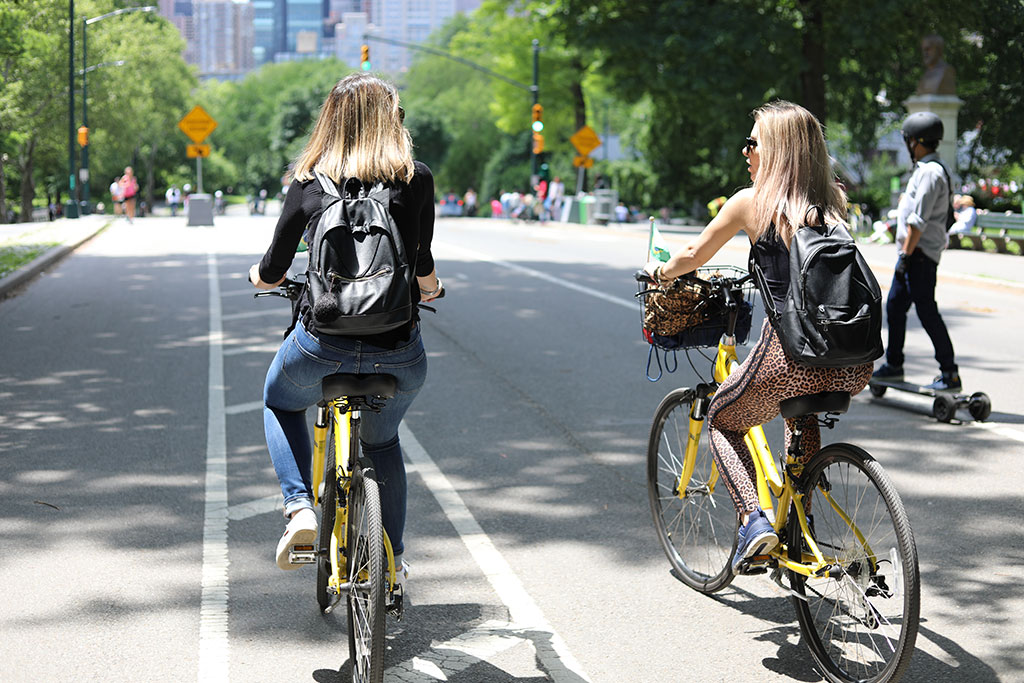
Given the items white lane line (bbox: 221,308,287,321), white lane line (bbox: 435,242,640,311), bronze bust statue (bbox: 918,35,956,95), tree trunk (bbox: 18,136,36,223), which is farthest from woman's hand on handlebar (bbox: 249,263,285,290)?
tree trunk (bbox: 18,136,36,223)

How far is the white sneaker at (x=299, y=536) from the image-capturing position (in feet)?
12.5

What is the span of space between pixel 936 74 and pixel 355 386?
88.9 feet

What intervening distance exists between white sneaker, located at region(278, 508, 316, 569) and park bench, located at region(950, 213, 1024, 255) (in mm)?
21165

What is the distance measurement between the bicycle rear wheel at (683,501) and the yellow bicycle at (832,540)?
0.54 ft

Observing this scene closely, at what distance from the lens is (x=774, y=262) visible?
4098 millimetres

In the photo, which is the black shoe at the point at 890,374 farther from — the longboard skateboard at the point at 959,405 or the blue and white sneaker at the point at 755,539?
the blue and white sneaker at the point at 755,539

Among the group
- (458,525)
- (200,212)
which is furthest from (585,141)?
(458,525)

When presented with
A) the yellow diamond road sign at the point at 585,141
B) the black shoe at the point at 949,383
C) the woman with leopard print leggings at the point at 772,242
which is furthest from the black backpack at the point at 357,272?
the yellow diamond road sign at the point at 585,141

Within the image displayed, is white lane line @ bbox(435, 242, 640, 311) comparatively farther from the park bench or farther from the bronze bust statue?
the bronze bust statue

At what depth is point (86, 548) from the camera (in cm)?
538

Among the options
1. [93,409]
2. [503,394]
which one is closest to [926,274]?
[503,394]

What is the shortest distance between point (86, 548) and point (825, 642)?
3128mm

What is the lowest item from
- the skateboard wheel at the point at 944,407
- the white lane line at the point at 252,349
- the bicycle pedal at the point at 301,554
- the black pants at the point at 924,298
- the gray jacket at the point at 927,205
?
the white lane line at the point at 252,349

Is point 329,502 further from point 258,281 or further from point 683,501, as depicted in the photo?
point 683,501
